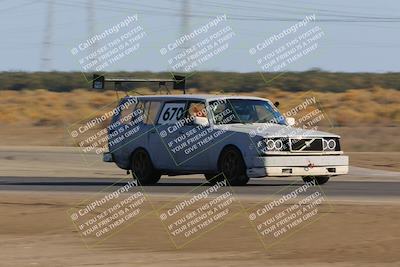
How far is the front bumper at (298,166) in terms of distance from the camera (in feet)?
71.6

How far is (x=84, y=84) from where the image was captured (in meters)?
93.2

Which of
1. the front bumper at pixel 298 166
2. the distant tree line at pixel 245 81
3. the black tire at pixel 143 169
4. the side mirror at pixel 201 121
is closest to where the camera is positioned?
the front bumper at pixel 298 166

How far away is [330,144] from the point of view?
22656 mm

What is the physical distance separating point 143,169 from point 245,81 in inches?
2930

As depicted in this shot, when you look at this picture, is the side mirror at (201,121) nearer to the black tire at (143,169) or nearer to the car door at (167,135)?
the car door at (167,135)

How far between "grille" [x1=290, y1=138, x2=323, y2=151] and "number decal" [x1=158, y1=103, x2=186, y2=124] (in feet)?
7.65

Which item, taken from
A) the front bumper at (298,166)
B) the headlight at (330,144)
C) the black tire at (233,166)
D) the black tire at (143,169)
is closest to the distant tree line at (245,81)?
the black tire at (143,169)

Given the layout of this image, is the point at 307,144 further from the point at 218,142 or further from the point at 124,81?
the point at 124,81

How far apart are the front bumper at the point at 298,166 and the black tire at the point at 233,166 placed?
0.74 feet

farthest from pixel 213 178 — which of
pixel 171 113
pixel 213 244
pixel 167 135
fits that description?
pixel 213 244

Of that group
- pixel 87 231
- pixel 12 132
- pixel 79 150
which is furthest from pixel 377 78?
pixel 87 231

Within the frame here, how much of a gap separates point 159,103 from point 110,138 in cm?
141

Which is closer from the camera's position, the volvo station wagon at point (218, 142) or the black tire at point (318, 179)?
the volvo station wagon at point (218, 142)

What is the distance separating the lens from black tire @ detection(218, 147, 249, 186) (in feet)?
72.5
